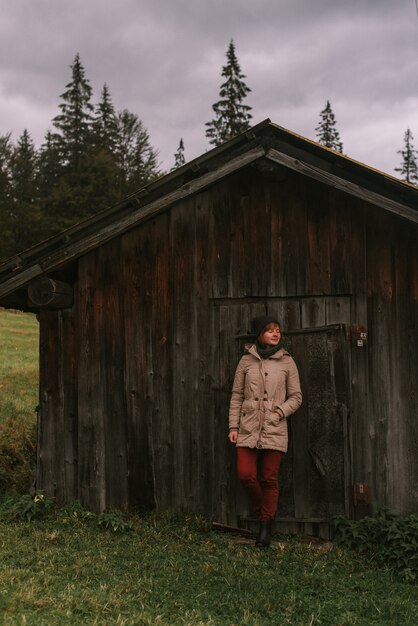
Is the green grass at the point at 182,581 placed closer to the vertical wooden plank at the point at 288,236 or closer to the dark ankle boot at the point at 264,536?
the dark ankle boot at the point at 264,536


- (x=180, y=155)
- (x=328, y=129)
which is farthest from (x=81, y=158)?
(x=328, y=129)

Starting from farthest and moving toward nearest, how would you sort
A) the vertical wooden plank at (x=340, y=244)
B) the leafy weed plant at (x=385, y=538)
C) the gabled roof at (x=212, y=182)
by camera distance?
the vertical wooden plank at (x=340, y=244)
the gabled roof at (x=212, y=182)
the leafy weed plant at (x=385, y=538)

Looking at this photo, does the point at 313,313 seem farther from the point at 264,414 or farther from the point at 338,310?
the point at 264,414

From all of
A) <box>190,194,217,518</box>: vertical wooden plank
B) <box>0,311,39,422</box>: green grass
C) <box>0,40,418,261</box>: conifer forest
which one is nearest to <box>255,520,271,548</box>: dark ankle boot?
<box>190,194,217,518</box>: vertical wooden plank

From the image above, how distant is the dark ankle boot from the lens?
571 centimetres

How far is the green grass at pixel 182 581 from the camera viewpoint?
4176mm

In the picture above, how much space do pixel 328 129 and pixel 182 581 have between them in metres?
46.3

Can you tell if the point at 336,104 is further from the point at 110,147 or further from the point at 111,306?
the point at 111,306

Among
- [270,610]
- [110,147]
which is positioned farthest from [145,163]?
[270,610]

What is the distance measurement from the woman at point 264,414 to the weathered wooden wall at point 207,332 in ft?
1.53

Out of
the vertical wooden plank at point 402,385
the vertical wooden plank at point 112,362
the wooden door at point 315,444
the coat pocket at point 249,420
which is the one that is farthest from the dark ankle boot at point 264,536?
the vertical wooden plank at point 112,362

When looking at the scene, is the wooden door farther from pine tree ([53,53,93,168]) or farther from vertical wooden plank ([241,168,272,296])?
pine tree ([53,53,93,168])

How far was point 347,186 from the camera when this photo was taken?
18.5 ft

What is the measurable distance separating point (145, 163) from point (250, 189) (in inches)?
Answer: 1521
